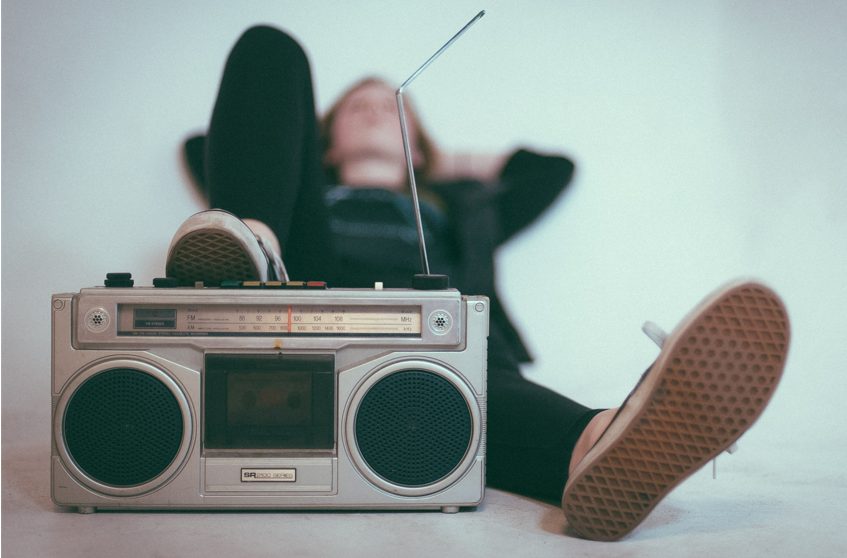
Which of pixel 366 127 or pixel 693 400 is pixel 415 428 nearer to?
pixel 693 400

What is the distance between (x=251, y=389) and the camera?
92 centimetres

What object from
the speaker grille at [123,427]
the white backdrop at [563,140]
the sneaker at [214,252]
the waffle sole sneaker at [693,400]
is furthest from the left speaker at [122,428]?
the white backdrop at [563,140]

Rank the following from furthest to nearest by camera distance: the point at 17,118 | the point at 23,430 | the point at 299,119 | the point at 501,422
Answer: the point at 17,118
the point at 23,430
the point at 299,119
the point at 501,422

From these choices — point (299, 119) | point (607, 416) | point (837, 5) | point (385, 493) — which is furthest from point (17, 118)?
point (837, 5)

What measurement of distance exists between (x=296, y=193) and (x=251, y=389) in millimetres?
404

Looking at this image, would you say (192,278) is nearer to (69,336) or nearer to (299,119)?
(69,336)

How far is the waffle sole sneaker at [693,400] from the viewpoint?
779mm

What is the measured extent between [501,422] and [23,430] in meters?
0.91

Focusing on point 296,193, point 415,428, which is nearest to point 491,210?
point 296,193

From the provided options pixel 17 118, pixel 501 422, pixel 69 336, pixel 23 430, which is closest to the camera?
pixel 69 336

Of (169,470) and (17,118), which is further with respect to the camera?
(17,118)

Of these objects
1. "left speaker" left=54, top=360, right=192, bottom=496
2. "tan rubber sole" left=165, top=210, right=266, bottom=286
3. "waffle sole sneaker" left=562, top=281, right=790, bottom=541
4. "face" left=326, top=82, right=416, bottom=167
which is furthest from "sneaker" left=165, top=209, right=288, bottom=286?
"face" left=326, top=82, right=416, bottom=167

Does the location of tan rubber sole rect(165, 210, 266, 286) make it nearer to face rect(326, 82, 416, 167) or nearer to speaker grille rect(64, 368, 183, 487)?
speaker grille rect(64, 368, 183, 487)

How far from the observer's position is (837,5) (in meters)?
1.62
